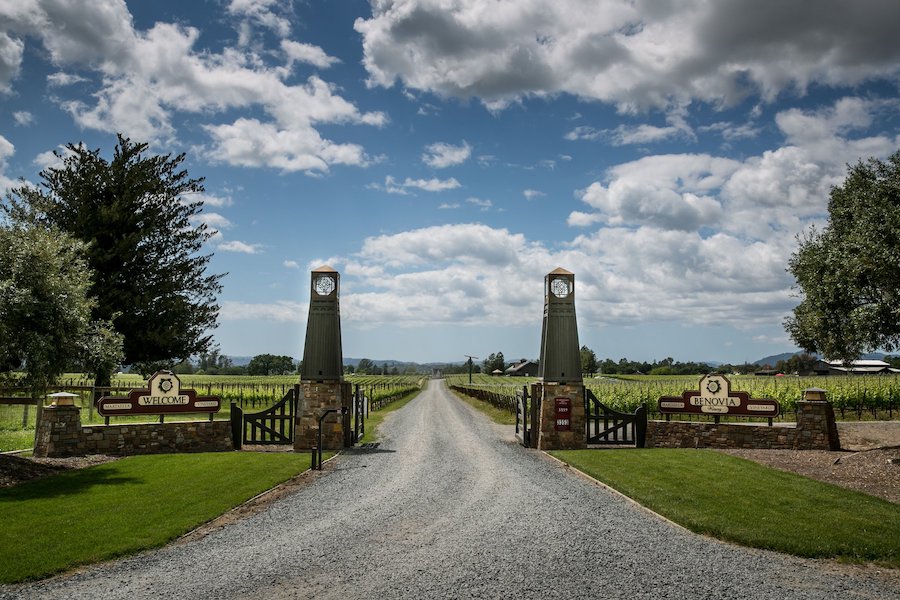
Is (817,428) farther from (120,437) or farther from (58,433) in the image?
(58,433)

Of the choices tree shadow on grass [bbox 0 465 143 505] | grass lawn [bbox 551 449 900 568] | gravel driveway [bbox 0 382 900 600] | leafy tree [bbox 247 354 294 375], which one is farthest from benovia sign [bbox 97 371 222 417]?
leafy tree [bbox 247 354 294 375]

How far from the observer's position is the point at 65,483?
44.2 feet

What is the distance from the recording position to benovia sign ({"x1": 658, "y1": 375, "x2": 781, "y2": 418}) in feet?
68.6

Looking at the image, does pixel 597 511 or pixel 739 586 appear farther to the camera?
pixel 597 511

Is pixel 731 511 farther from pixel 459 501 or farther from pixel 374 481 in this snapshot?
pixel 374 481

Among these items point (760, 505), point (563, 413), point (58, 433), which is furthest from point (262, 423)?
point (760, 505)

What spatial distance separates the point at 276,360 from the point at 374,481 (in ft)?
471

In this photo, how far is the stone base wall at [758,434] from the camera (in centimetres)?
1973

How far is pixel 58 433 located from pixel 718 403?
2044cm

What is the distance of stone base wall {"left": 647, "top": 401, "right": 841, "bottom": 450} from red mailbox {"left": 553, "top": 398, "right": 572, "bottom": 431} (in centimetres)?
309

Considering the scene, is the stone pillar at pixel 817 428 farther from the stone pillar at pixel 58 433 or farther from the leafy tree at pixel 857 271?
the stone pillar at pixel 58 433

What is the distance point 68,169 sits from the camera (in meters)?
33.7

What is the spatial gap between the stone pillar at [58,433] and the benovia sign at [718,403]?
1822 centimetres

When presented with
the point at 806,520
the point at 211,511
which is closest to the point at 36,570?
the point at 211,511
